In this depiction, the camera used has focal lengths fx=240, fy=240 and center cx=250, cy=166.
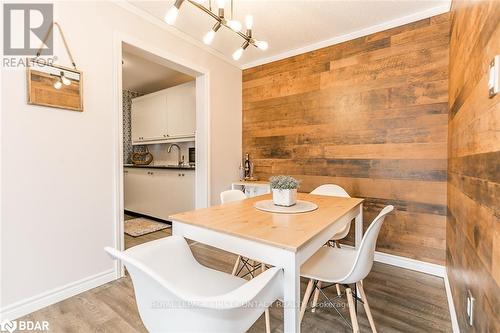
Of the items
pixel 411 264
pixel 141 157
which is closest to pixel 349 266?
pixel 411 264

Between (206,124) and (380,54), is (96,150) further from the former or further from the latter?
(380,54)

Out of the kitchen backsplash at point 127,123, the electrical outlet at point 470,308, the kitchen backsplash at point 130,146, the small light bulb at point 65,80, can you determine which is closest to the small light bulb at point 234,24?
the small light bulb at point 65,80

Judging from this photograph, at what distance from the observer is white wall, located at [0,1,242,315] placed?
1.57m

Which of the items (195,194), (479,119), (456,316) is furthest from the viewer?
(195,194)

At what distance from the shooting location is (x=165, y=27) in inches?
97.5

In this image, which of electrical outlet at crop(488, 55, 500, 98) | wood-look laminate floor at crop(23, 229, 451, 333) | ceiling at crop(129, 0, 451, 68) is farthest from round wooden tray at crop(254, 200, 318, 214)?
ceiling at crop(129, 0, 451, 68)

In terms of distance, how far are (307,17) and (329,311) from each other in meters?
2.60

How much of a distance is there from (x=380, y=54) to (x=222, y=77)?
1.91 m

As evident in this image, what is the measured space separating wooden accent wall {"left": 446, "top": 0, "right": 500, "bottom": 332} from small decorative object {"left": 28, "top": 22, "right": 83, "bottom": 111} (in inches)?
95.1

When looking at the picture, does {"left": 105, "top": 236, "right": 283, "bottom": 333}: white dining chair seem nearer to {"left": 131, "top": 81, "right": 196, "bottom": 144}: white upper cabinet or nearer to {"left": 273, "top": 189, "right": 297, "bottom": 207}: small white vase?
{"left": 273, "top": 189, "right": 297, "bottom": 207}: small white vase

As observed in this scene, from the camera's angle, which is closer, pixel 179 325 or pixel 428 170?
pixel 179 325

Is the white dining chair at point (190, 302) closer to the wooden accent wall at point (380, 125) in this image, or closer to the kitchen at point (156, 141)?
the wooden accent wall at point (380, 125)

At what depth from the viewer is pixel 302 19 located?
7.95 ft

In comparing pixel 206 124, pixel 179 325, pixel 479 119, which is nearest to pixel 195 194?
pixel 206 124
